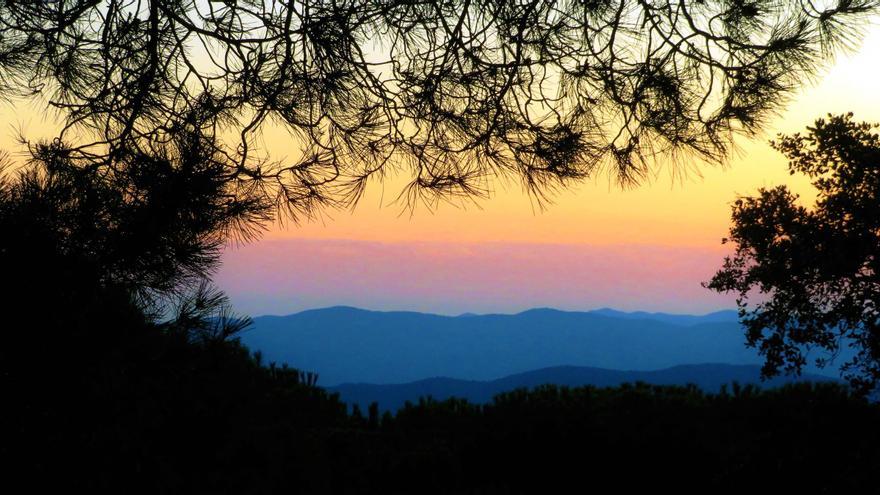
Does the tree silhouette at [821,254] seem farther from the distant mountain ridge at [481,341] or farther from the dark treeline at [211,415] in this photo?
the distant mountain ridge at [481,341]

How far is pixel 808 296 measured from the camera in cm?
812

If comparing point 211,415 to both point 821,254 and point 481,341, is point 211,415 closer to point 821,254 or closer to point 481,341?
point 821,254

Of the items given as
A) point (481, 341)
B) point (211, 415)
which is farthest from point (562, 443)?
point (481, 341)

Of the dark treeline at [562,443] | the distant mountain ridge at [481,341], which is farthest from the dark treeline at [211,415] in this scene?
the distant mountain ridge at [481,341]

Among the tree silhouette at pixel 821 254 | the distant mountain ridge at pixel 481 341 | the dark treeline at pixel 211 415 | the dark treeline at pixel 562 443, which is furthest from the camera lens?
the distant mountain ridge at pixel 481 341

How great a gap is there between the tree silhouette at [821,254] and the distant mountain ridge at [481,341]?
3058 cm

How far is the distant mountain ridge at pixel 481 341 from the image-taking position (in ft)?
134

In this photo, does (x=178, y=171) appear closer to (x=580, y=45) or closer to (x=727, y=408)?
(x=580, y=45)

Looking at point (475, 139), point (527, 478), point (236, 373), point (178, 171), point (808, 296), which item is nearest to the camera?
point (236, 373)

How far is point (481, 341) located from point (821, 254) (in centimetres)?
3800

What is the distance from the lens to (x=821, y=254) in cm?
796

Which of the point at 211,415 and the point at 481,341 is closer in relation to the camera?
the point at 211,415

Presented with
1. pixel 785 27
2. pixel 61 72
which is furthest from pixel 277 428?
pixel 785 27

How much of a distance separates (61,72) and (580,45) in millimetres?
3692
